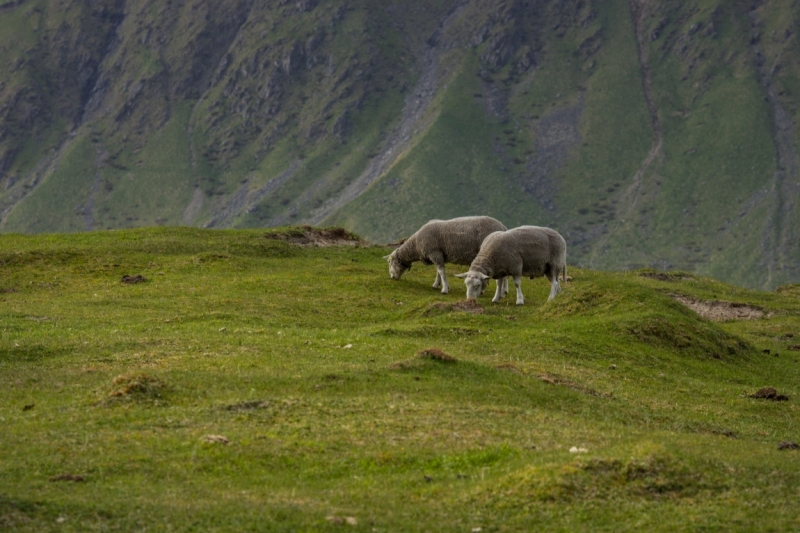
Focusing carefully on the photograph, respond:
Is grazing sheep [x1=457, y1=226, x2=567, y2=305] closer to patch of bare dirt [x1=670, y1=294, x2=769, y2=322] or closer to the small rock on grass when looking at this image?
patch of bare dirt [x1=670, y1=294, x2=769, y2=322]

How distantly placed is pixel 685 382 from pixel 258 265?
84.1 feet

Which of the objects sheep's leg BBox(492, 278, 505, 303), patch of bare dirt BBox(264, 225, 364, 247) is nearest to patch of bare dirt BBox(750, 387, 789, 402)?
sheep's leg BBox(492, 278, 505, 303)

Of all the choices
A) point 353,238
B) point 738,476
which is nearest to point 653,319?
point 738,476

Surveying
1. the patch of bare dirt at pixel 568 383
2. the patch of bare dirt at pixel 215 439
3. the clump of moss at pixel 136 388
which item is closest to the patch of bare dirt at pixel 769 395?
the patch of bare dirt at pixel 568 383

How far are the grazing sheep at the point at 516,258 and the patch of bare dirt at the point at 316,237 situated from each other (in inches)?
731

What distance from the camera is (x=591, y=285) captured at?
39219mm

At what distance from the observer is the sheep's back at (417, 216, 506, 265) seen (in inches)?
1763

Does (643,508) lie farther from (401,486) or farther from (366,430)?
(366,430)

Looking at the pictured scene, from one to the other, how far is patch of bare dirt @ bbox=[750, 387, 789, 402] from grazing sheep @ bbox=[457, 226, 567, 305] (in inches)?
513

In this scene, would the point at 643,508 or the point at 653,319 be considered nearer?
the point at 643,508

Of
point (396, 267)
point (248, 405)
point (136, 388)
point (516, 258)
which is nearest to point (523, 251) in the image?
point (516, 258)

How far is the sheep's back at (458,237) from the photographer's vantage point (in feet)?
147

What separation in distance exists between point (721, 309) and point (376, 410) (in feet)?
103

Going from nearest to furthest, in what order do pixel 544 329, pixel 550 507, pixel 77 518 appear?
1. pixel 77 518
2. pixel 550 507
3. pixel 544 329
